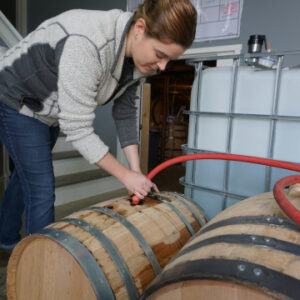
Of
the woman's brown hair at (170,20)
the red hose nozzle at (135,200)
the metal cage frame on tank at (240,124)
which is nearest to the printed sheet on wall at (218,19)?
the metal cage frame on tank at (240,124)

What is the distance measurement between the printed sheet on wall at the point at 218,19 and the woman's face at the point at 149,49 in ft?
6.24

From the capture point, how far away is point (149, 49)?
1015 mm

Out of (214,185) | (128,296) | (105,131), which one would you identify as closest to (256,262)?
(128,296)

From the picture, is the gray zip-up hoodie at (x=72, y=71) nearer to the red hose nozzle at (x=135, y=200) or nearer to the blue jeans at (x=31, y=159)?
the blue jeans at (x=31, y=159)

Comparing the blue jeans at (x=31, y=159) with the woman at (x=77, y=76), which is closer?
the woman at (x=77, y=76)

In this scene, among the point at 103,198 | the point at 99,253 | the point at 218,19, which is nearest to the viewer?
the point at 99,253

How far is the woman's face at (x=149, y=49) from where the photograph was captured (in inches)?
38.7

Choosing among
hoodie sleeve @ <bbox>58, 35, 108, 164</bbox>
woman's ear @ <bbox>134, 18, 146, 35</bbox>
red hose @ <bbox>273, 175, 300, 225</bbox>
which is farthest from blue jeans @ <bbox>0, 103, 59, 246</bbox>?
red hose @ <bbox>273, 175, 300, 225</bbox>

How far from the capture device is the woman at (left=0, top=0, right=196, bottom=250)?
37.5 inches

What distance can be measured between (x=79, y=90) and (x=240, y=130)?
0.76 m

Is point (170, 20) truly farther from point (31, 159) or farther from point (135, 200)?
point (31, 159)

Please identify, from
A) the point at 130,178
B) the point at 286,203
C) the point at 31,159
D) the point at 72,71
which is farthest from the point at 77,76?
the point at 286,203

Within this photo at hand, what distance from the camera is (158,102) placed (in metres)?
7.55

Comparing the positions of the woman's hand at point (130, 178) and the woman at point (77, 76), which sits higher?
the woman at point (77, 76)
